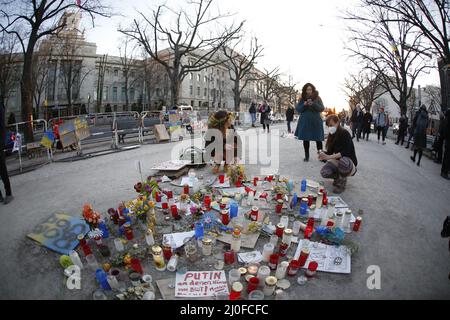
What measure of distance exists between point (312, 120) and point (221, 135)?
93.9 inches

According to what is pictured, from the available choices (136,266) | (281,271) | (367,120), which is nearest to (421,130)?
(367,120)

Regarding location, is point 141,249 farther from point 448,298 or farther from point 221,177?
point 448,298

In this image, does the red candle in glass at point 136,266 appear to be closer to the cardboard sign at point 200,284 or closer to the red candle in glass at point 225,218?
the cardboard sign at point 200,284

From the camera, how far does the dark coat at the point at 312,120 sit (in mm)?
6207

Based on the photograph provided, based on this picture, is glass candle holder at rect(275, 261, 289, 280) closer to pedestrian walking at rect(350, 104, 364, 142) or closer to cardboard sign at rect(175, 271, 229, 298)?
cardboard sign at rect(175, 271, 229, 298)

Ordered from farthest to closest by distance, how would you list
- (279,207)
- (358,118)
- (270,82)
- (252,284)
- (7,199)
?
(270,82), (358,118), (7,199), (279,207), (252,284)

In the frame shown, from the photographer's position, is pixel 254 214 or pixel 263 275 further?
pixel 254 214

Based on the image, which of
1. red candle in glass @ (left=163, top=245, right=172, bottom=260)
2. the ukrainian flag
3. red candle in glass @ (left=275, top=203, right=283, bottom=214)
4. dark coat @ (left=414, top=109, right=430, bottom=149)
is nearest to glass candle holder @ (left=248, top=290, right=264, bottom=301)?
red candle in glass @ (left=163, top=245, right=172, bottom=260)

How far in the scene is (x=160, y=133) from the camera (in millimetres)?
11898

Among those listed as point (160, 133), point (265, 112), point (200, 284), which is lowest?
point (200, 284)

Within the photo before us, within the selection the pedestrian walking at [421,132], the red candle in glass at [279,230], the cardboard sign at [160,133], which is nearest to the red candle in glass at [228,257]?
the red candle in glass at [279,230]

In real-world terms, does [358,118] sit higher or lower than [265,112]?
lower

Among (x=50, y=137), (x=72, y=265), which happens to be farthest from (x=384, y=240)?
(x=50, y=137)

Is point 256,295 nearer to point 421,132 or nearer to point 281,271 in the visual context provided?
point 281,271
